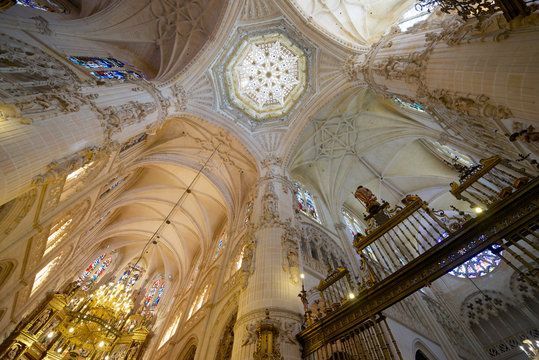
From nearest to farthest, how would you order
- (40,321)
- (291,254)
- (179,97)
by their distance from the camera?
(291,254)
(179,97)
(40,321)

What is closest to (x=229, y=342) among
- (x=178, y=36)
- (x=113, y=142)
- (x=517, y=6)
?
(x=113, y=142)

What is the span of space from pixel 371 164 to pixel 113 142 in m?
16.2

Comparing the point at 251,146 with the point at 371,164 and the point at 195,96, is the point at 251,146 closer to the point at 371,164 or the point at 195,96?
the point at 195,96

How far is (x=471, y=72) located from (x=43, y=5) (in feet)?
55.6

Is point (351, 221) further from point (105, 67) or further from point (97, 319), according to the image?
point (105, 67)

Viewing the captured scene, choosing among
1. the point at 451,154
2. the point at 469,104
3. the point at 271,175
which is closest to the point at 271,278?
the point at 271,175

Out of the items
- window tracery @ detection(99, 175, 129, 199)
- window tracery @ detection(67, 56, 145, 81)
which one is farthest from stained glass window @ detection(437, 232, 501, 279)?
window tracery @ detection(99, 175, 129, 199)

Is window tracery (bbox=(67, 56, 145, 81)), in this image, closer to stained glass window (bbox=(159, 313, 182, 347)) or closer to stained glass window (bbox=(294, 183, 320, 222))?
stained glass window (bbox=(294, 183, 320, 222))

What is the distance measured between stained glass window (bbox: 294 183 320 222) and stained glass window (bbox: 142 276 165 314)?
15285mm

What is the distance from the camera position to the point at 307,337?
613cm

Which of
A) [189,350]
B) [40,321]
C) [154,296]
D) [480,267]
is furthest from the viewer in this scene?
[154,296]

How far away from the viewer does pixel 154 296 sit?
70.7 ft

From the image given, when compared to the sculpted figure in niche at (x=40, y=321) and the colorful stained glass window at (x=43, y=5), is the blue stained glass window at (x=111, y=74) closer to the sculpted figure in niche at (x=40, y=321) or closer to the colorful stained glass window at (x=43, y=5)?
the colorful stained glass window at (x=43, y=5)

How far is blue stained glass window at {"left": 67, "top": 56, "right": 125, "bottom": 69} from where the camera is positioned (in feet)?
34.5
